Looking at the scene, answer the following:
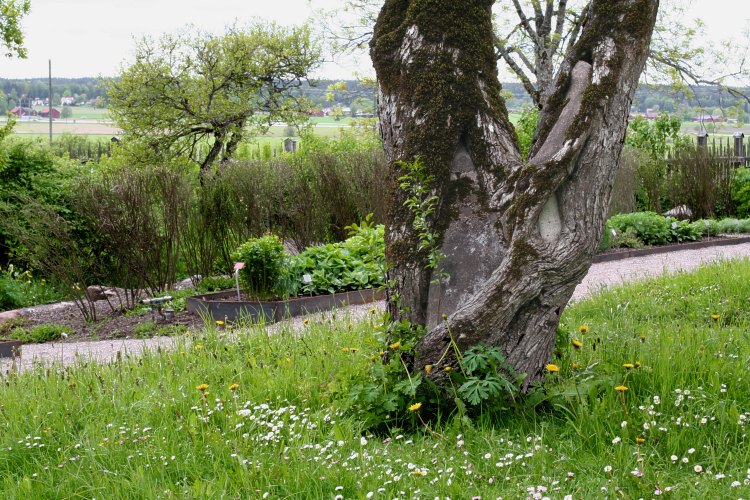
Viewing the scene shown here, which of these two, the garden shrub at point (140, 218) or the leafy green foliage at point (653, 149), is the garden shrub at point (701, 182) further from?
the garden shrub at point (140, 218)

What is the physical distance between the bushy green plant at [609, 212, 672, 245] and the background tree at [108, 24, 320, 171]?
7709 millimetres

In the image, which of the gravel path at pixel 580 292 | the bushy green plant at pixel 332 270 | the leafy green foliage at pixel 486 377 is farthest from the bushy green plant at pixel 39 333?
the leafy green foliage at pixel 486 377

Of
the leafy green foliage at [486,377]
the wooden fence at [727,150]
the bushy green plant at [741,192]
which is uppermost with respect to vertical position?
the wooden fence at [727,150]

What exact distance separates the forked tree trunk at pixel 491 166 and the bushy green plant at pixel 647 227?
887cm

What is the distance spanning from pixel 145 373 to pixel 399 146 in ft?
6.70

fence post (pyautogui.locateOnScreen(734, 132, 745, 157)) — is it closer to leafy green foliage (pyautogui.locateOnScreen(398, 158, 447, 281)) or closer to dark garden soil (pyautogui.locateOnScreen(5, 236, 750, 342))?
dark garden soil (pyautogui.locateOnScreen(5, 236, 750, 342))

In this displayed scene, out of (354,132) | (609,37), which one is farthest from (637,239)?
(354,132)

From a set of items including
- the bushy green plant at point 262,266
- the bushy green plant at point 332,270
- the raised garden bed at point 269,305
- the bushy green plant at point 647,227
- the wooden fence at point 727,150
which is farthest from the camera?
the wooden fence at point 727,150

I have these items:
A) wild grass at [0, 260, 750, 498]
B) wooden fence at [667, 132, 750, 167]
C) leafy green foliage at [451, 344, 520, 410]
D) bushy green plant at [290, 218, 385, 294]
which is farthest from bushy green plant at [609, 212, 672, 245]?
leafy green foliage at [451, 344, 520, 410]

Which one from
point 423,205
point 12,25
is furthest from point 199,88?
point 423,205

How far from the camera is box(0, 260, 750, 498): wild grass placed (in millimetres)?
2871

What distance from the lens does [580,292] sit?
8094 mm

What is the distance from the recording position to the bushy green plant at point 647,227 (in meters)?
12.3

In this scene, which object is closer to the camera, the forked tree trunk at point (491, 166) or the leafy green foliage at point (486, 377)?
the leafy green foliage at point (486, 377)
